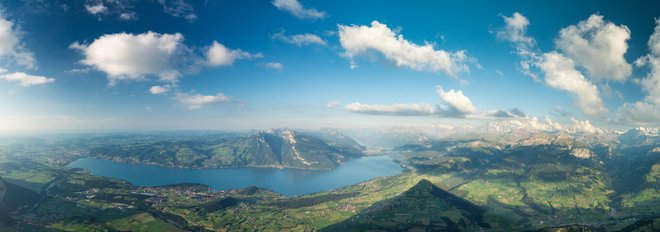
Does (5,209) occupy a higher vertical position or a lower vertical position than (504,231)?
higher

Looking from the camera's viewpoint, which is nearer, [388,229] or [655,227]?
[655,227]

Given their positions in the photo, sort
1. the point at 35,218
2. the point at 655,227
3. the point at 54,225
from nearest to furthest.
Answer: the point at 655,227, the point at 54,225, the point at 35,218

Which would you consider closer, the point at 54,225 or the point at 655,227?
the point at 655,227

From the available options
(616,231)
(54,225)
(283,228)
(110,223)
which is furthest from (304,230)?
(616,231)

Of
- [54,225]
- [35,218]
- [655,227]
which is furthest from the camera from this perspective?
[35,218]

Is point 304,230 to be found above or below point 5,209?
below

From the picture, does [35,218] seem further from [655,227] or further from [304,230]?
[655,227]

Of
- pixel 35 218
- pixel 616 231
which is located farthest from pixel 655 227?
pixel 35 218

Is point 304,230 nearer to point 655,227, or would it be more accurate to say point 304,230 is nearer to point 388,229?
point 388,229
